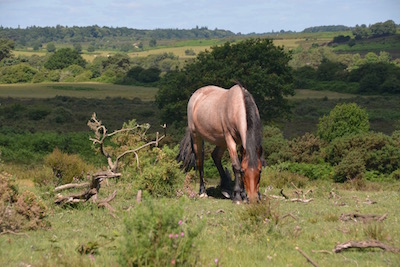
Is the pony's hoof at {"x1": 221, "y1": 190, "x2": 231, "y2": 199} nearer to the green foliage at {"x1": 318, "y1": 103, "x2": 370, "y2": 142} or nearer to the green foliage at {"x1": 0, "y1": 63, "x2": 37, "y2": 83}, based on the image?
the green foliage at {"x1": 318, "y1": 103, "x2": 370, "y2": 142}

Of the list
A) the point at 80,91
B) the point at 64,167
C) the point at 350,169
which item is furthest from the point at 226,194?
the point at 80,91

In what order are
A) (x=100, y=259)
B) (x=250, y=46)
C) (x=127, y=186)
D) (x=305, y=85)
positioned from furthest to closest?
1. (x=305, y=85)
2. (x=250, y=46)
3. (x=127, y=186)
4. (x=100, y=259)

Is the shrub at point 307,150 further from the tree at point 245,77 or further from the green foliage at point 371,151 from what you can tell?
the tree at point 245,77

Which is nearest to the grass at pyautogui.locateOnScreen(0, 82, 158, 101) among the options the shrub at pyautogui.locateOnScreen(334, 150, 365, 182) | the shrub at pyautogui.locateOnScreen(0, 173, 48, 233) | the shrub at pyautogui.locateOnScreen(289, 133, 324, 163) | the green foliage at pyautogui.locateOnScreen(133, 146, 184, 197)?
the shrub at pyautogui.locateOnScreen(289, 133, 324, 163)

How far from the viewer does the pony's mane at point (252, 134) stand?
444 inches

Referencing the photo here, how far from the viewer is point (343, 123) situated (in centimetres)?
2803

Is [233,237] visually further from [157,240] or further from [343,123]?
[343,123]

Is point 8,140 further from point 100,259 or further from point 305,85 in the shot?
point 305,85

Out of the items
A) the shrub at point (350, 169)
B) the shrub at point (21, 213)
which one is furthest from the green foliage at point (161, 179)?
the shrub at point (350, 169)

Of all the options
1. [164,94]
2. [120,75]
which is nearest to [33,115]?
[164,94]

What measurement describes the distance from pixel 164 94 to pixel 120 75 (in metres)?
89.0

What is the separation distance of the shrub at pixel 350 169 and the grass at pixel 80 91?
65768mm

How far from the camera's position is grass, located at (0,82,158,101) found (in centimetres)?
8944

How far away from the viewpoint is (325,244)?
8414 mm
